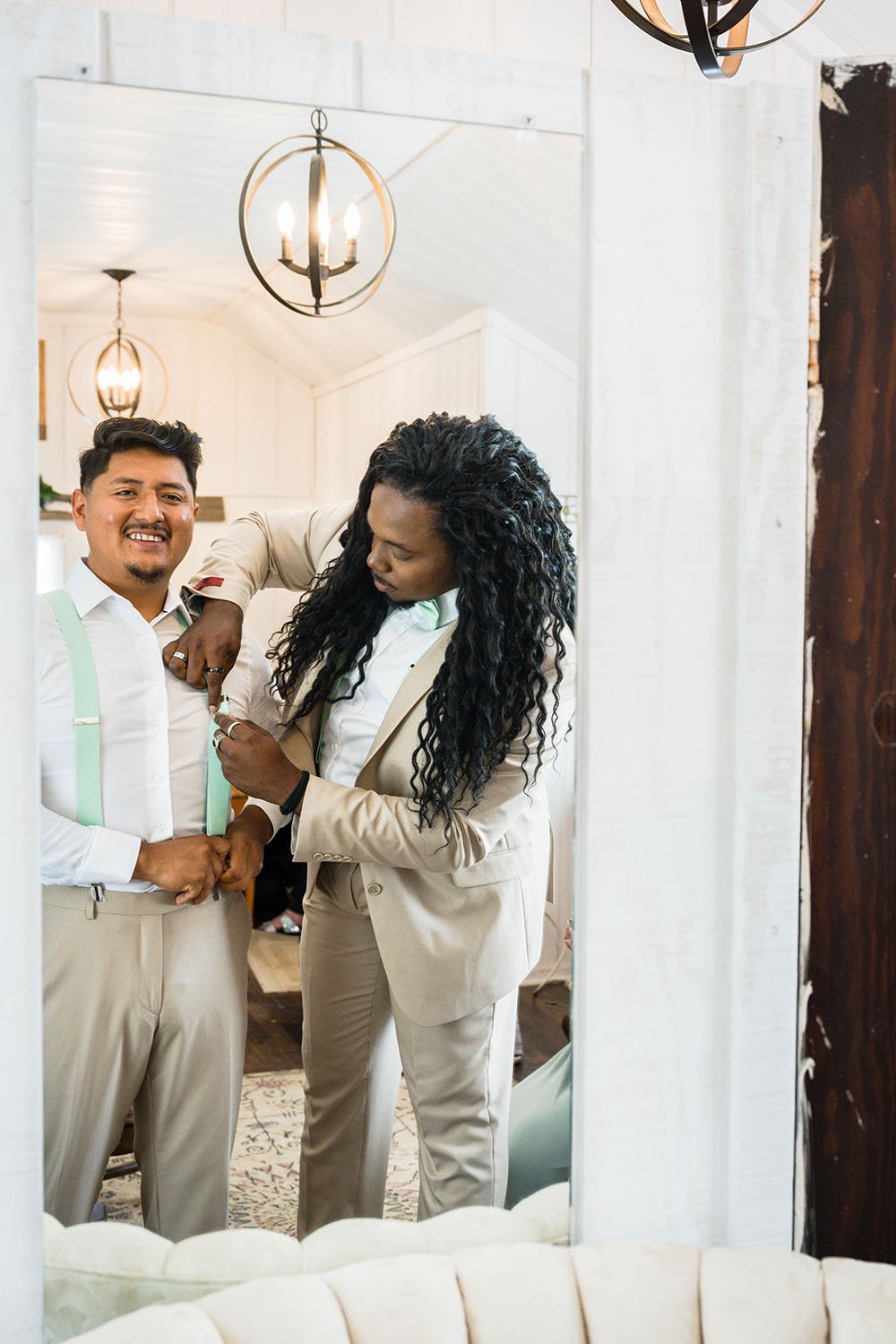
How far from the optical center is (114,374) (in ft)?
3.09

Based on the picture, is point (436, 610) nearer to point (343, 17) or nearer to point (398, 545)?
point (398, 545)

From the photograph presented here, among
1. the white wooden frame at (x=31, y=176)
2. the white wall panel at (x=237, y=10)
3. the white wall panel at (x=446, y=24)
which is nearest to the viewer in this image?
the white wooden frame at (x=31, y=176)

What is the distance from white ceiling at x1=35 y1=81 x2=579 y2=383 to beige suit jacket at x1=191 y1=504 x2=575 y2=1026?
170 mm

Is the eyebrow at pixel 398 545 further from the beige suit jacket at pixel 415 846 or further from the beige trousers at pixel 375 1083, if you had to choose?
the beige trousers at pixel 375 1083

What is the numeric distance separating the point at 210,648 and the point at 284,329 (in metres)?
0.29

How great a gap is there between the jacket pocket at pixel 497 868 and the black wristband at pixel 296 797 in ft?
0.53

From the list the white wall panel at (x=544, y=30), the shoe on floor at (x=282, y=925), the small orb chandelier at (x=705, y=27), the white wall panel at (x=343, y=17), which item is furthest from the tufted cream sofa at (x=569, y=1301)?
the white wall panel at (x=544, y=30)

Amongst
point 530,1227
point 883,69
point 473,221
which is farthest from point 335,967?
point 883,69

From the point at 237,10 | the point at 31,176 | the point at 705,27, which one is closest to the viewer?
the point at 31,176

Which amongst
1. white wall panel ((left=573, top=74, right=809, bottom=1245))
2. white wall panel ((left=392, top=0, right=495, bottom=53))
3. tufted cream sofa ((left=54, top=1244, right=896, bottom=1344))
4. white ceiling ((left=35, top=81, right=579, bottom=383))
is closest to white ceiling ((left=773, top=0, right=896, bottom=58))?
white wall panel ((left=392, top=0, right=495, bottom=53))

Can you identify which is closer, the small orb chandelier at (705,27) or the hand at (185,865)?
the hand at (185,865)

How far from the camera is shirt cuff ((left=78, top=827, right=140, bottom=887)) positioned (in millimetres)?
980

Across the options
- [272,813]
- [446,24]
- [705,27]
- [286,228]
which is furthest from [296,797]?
[446,24]

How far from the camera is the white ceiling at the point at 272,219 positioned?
0.95m
